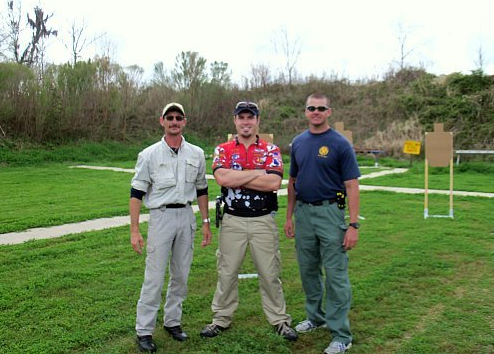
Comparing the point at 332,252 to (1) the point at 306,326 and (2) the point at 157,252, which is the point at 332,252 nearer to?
(1) the point at 306,326

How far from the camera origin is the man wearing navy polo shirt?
3.36 m

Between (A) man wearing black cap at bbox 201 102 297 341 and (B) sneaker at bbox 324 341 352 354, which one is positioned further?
(A) man wearing black cap at bbox 201 102 297 341

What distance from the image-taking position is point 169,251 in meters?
3.52

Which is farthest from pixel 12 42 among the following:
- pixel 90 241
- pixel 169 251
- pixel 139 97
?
pixel 169 251

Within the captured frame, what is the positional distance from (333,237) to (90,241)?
4373 millimetres

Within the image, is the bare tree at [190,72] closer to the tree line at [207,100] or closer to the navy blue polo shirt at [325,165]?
the tree line at [207,100]

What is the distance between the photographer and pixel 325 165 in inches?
133

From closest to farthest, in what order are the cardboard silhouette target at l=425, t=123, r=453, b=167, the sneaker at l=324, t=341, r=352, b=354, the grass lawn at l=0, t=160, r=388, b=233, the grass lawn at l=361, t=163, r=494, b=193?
the sneaker at l=324, t=341, r=352, b=354 < the grass lawn at l=0, t=160, r=388, b=233 < the cardboard silhouette target at l=425, t=123, r=453, b=167 < the grass lawn at l=361, t=163, r=494, b=193

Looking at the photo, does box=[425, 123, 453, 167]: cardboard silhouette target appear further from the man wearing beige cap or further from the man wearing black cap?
the man wearing beige cap

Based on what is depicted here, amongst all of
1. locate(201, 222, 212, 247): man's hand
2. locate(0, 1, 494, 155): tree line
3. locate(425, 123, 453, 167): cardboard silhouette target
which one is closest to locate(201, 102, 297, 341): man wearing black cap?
locate(201, 222, 212, 247): man's hand

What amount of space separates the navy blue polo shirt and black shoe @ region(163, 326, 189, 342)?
4.48 feet

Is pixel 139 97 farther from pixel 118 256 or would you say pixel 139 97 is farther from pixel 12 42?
pixel 118 256

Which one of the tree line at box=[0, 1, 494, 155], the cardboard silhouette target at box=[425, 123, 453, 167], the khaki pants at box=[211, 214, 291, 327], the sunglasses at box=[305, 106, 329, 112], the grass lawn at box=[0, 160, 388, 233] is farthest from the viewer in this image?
the tree line at box=[0, 1, 494, 155]

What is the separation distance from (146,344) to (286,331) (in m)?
1.03
